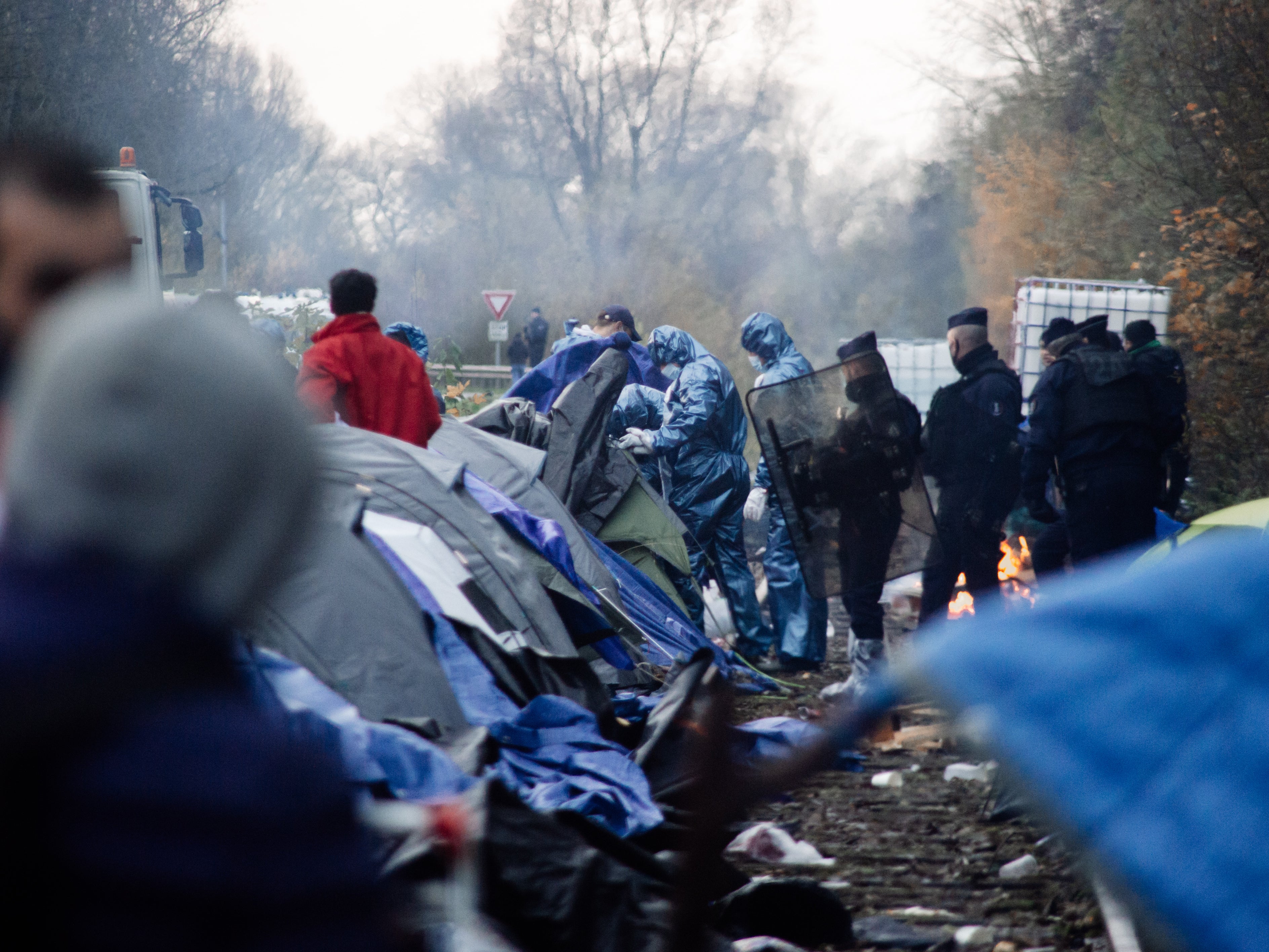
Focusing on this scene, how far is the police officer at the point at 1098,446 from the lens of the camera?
7164 millimetres

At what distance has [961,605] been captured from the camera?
29.0ft

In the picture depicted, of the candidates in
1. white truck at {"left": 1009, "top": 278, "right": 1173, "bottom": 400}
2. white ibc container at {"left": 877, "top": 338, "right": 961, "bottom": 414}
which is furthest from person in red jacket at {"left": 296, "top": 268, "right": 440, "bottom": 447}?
white ibc container at {"left": 877, "top": 338, "right": 961, "bottom": 414}

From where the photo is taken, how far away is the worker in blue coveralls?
8.81m

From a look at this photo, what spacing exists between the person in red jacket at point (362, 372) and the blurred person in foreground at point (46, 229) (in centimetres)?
445

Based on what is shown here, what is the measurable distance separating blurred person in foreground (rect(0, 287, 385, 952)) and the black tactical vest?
670cm

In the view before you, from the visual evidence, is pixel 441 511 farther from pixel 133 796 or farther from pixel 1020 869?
pixel 133 796

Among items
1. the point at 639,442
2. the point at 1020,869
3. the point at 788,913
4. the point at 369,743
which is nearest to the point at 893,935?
the point at 788,913

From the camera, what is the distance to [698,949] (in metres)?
1.33

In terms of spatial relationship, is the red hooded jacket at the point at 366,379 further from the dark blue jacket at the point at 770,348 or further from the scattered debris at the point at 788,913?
the scattered debris at the point at 788,913

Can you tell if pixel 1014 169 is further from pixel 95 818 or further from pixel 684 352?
pixel 95 818

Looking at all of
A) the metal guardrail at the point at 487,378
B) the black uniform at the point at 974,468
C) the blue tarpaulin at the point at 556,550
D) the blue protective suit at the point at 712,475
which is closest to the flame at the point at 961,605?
the black uniform at the point at 974,468

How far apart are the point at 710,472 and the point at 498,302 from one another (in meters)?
17.9

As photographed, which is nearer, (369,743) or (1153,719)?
(1153,719)

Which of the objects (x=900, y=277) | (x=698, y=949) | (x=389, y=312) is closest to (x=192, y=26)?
(x=389, y=312)
